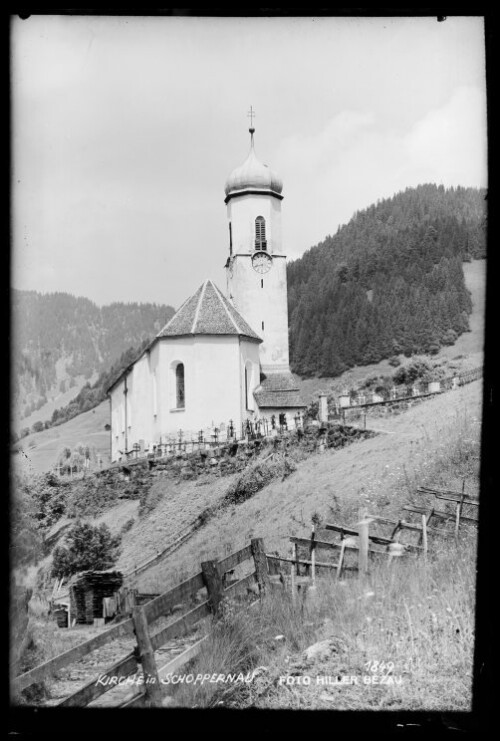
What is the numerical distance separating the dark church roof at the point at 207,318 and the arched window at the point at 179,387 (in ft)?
1.74

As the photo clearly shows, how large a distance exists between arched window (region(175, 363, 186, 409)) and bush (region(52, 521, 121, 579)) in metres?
2.69

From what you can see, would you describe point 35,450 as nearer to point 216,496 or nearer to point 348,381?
point 216,496

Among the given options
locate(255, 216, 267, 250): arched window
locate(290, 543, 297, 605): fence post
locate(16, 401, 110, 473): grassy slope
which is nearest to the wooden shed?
locate(16, 401, 110, 473): grassy slope

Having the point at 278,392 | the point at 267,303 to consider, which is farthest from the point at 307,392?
the point at 267,303

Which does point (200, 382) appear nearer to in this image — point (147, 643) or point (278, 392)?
point (278, 392)

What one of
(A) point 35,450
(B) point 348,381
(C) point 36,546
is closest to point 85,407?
(A) point 35,450

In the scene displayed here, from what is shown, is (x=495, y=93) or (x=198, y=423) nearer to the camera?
(x=495, y=93)

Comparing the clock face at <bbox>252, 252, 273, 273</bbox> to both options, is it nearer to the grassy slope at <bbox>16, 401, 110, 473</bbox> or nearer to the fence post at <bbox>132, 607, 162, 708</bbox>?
the grassy slope at <bbox>16, 401, 110, 473</bbox>

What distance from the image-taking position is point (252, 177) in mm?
9047

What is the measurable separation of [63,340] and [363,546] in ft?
10.8

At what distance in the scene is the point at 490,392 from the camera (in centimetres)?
710

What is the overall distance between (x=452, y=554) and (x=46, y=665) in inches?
135

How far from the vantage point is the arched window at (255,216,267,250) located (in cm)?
1021

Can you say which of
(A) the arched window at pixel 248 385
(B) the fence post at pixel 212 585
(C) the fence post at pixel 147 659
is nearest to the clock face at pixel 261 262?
(A) the arched window at pixel 248 385
